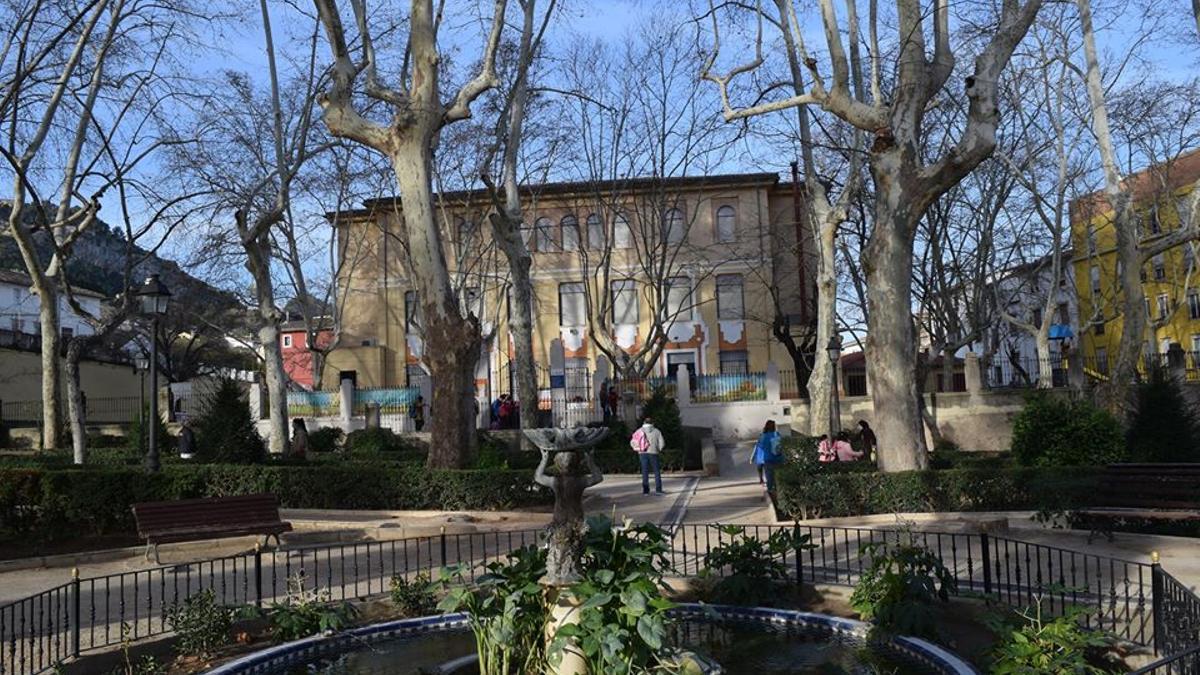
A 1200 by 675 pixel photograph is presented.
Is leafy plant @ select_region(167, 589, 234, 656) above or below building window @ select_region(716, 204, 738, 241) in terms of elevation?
below

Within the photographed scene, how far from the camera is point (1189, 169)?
4247cm

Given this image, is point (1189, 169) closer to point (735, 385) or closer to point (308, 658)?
point (735, 385)

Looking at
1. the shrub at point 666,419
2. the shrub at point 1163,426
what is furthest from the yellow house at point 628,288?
the shrub at point 1163,426

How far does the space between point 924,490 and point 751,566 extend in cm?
507

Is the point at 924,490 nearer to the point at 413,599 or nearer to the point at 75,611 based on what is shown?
the point at 413,599

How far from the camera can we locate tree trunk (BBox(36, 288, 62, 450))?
75.9 ft

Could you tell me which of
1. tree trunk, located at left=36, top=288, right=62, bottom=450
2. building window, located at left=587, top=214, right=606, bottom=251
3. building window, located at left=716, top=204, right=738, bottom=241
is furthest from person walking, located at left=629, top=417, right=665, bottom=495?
building window, located at left=716, top=204, right=738, bottom=241

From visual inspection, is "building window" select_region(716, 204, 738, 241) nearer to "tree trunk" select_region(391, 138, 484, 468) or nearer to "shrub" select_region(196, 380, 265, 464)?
"tree trunk" select_region(391, 138, 484, 468)

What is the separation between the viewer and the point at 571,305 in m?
41.6

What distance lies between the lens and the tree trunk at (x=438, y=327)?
15.1 metres

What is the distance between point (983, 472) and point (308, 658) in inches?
350

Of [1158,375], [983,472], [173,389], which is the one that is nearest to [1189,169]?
[1158,375]

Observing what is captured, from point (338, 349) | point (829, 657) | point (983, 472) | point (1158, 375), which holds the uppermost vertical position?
point (338, 349)

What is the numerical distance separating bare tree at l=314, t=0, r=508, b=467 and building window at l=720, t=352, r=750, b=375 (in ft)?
84.5
